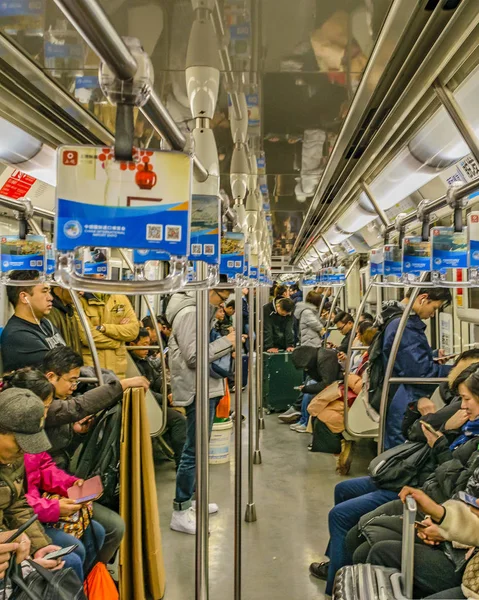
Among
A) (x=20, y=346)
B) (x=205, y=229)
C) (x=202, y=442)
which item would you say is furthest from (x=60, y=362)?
(x=205, y=229)

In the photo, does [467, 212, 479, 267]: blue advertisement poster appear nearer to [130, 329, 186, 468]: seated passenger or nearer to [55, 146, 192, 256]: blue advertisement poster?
[55, 146, 192, 256]: blue advertisement poster

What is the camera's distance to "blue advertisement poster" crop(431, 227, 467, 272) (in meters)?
2.30

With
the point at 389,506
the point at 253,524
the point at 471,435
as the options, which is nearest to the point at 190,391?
the point at 253,524

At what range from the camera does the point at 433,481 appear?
2461 millimetres

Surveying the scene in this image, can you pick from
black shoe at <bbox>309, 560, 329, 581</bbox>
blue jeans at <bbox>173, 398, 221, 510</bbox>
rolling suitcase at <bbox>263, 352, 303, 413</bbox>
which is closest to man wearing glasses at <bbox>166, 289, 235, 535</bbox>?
blue jeans at <bbox>173, 398, 221, 510</bbox>

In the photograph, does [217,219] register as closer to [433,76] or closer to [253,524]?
[433,76]

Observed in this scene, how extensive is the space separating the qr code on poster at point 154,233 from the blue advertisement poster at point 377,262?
7.25ft

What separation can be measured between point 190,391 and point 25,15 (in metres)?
2.75

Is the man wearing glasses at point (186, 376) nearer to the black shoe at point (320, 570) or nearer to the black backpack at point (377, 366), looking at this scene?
the black shoe at point (320, 570)

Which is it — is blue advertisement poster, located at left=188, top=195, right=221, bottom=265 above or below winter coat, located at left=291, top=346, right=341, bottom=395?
above

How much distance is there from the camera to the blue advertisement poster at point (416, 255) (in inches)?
100

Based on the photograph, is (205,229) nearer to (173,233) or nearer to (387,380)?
(173,233)

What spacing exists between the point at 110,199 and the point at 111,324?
128 inches

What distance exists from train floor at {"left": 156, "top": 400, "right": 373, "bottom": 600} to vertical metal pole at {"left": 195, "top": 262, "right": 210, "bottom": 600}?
56.4 inches
